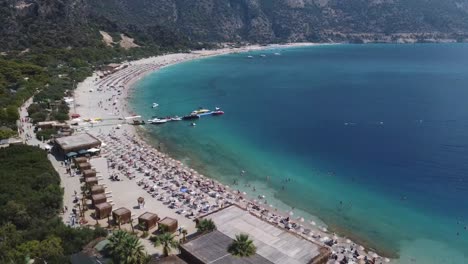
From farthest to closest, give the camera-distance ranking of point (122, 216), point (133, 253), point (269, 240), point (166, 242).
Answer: point (122, 216) < point (269, 240) < point (166, 242) < point (133, 253)

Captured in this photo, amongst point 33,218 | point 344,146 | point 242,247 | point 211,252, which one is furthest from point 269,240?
point 344,146

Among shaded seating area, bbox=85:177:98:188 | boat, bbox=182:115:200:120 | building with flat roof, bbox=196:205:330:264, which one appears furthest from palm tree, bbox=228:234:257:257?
boat, bbox=182:115:200:120

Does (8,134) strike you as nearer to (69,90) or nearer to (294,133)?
(69,90)

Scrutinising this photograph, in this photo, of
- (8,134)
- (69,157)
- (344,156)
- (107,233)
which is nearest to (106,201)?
(107,233)

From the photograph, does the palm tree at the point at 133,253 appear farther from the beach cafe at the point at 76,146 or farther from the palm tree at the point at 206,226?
the beach cafe at the point at 76,146

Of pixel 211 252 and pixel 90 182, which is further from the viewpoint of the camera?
pixel 90 182

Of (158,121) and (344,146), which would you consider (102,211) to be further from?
(344,146)

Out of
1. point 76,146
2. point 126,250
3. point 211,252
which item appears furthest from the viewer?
point 76,146
